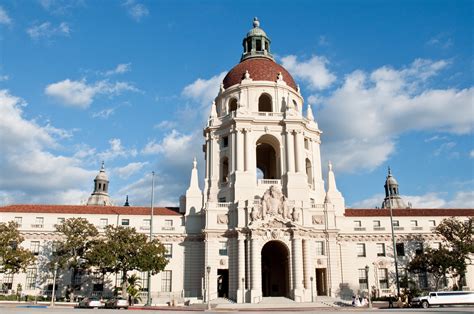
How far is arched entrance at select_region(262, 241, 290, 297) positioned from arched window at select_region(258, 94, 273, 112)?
2260 cm

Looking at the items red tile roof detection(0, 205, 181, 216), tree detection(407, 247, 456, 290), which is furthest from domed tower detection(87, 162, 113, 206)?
tree detection(407, 247, 456, 290)

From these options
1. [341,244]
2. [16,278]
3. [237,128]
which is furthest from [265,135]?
[16,278]

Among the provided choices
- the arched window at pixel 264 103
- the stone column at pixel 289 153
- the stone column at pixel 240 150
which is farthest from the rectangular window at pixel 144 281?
the arched window at pixel 264 103

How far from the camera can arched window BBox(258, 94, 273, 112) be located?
7437cm

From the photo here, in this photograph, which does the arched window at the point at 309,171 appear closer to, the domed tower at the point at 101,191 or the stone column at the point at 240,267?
the stone column at the point at 240,267

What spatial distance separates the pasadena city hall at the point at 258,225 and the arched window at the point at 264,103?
161 centimetres

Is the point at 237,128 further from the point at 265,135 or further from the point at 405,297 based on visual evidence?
the point at 405,297

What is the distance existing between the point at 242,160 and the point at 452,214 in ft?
109

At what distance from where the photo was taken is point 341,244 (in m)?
66.9

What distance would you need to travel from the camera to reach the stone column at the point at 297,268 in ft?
188

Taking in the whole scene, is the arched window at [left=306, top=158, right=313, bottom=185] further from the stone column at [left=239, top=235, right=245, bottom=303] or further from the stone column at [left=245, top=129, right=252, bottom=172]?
the stone column at [left=239, top=235, right=245, bottom=303]

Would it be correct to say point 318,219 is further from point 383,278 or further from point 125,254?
point 125,254

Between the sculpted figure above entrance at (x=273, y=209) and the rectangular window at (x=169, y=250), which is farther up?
the sculpted figure above entrance at (x=273, y=209)

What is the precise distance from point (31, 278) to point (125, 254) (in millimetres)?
17344
